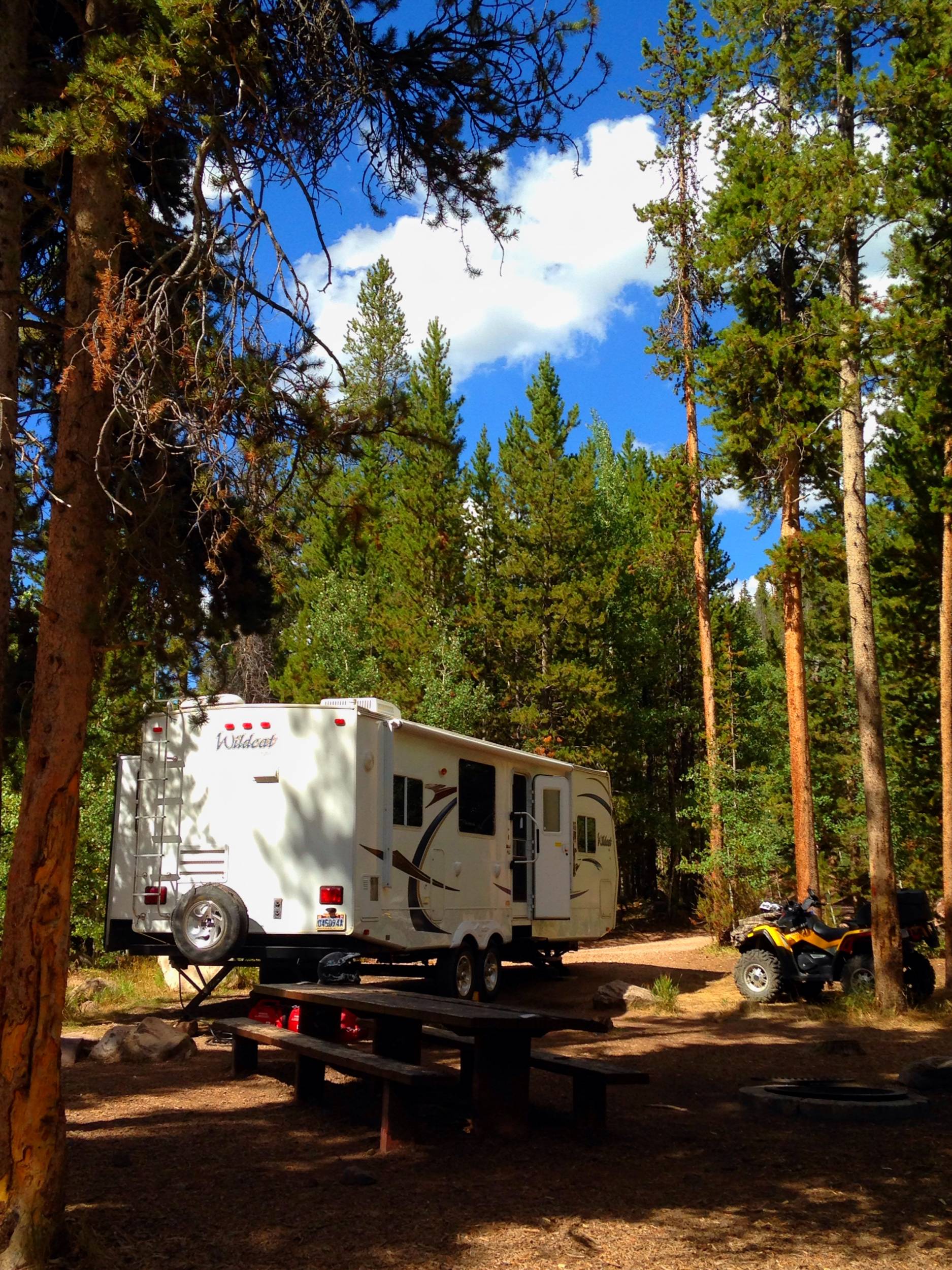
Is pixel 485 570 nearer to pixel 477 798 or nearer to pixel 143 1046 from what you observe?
pixel 477 798

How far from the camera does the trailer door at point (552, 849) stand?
14016 millimetres

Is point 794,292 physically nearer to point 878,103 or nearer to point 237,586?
point 878,103

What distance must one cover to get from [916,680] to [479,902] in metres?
12.1

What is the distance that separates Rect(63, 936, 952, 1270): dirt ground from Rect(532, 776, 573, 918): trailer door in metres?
5.39

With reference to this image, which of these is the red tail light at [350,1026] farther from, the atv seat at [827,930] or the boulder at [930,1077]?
the atv seat at [827,930]

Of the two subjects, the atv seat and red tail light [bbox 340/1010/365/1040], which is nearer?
red tail light [bbox 340/1010/365/1040]

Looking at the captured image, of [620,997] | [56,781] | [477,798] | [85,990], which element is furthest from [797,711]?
[56,781]

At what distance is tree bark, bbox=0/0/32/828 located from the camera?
5.42m

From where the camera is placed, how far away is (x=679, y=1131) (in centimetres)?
655

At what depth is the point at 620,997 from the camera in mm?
12602

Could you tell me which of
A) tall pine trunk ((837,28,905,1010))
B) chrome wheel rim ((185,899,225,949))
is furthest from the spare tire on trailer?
tall pine trunk ((837,28,905,1010))

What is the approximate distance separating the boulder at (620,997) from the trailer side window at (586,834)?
2.63 m

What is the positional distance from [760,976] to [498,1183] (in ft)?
25.7

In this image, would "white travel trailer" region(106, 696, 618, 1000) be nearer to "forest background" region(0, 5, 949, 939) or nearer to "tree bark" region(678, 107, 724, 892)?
"forest background" region(0, 5, 949, 939)
